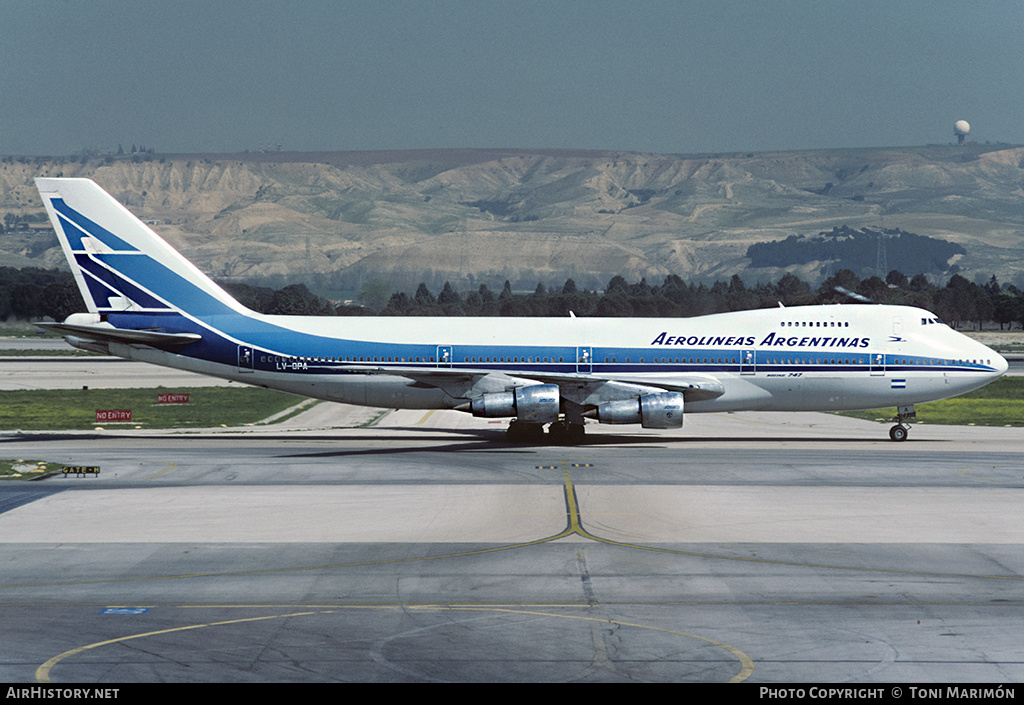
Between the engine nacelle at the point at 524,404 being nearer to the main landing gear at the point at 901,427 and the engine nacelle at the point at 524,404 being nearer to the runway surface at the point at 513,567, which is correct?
the runway surface at the point at 513,567

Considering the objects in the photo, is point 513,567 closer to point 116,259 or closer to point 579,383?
point 579,383

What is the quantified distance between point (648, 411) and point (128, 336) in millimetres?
24051

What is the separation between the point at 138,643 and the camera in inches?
737

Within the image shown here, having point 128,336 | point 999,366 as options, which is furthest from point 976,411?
point 128,336

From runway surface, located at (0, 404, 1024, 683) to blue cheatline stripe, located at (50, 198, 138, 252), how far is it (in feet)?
33.1

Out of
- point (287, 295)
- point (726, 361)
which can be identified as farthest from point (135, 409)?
point (287, 295)

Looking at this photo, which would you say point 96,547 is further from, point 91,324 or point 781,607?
point 91,324

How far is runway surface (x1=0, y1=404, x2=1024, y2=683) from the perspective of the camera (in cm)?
1800

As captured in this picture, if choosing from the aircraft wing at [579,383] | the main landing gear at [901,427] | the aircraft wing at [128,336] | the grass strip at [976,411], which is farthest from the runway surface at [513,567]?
the grass strip at [976,411]

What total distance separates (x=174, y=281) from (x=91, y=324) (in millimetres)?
4205

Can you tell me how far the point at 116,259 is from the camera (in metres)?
49.6

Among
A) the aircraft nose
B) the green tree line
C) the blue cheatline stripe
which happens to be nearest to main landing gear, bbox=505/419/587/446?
the aircraft nose

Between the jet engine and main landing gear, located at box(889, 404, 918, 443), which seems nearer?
the jet engine

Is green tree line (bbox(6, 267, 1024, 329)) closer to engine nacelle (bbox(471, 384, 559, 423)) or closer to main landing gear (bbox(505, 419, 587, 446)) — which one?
main landing gear (bbox(505, 419, 587, 446))
